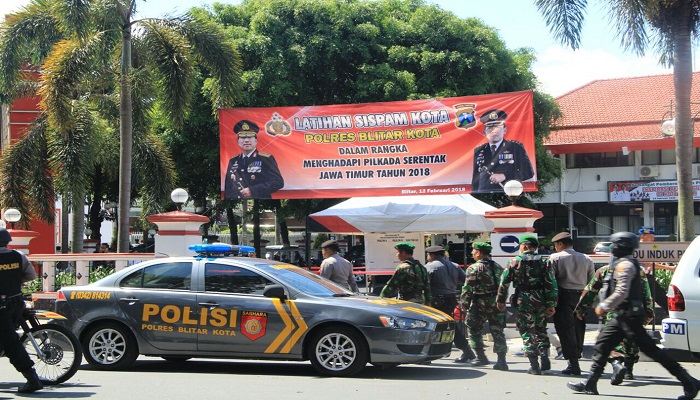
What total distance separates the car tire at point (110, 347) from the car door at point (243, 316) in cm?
90

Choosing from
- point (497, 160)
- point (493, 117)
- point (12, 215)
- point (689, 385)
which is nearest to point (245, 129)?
point (12, 215)

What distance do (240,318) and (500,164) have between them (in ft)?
34.7

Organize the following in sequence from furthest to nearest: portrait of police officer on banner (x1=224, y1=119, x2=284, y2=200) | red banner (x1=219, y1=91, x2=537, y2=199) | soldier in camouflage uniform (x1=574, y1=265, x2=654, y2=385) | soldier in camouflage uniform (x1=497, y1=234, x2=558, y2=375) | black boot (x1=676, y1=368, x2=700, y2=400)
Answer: portrait of police officer on banner (x1=224, y1=119, x2=284, y2=200)
red banner (x1=219, y1=91, x2=537, y2=199)
soldier in camouflage uniform (x1=497, y1=234, x2=558, y2=375)
soldier in camouflage uniform (x1=574, y1=265, x2=654, y2=385)
black boot (x1=676, y1=368, x2=700, y2=400)

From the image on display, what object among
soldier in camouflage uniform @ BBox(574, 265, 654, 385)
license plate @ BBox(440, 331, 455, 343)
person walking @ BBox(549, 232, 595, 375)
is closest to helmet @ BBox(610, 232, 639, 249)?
soldier in camouflage uniform @ BBox(574, 265, 654, 385)

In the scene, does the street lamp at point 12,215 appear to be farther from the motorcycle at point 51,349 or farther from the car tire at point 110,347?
the motorcycle at point 51,349

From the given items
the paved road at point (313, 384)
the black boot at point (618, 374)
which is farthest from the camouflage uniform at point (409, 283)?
the black boot at point (618, 374)

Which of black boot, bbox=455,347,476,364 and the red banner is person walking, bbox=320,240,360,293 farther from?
the red banner

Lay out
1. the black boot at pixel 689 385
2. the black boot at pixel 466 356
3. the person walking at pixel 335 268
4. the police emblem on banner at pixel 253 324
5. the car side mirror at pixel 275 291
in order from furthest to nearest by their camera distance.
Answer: the person walking at pixel 335 268, the black boot at pixel 466 356, the police emblem on banner at pixel 253 324, the car side mirror at pixel 275 291, the black boot at pixel 689 385

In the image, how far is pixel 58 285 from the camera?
52.5 ft

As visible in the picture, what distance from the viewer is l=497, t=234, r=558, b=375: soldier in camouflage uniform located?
969 cm

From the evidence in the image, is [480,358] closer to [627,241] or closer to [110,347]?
[627,241]

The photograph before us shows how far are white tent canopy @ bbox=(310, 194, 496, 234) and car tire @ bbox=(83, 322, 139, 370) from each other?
33.9 ft

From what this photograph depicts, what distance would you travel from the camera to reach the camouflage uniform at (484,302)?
1019cm

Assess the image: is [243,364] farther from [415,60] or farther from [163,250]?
[415,60]
